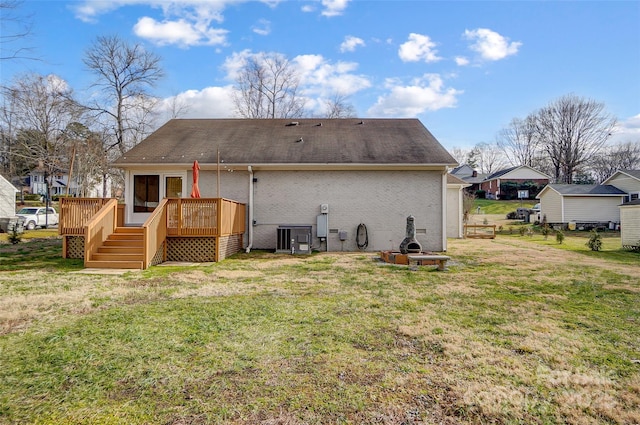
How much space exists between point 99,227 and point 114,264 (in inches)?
51.7

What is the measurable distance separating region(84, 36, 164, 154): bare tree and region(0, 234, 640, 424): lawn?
854 inches

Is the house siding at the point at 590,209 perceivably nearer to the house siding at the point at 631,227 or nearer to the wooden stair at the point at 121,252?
the house siding at the point at 631,227

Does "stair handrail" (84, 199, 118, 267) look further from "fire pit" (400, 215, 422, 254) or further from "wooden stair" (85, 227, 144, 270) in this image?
"fire pit" (400, 215, 422, 254)

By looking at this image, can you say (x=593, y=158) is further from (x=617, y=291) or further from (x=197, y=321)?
(x=197, y=321)

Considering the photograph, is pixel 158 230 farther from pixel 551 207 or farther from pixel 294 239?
pixel 551 207

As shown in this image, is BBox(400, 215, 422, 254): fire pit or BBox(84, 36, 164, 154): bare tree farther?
BBox(84, 36, 164, 154): bare tree

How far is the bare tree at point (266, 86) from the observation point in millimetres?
29812

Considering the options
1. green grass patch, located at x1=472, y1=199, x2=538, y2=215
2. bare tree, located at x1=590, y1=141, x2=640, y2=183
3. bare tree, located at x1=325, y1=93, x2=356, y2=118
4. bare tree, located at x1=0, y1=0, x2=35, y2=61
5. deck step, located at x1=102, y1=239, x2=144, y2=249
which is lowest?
deck step, located at x1=102, y1=239, x2=144, y2=249

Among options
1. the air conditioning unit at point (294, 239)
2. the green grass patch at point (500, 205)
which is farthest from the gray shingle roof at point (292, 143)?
the green grass patch at point (500, 205)

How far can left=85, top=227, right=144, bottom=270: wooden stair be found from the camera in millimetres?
8703

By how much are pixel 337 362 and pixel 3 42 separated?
44.2 feet

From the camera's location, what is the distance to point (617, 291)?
21.2ft

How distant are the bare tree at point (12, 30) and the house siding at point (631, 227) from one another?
2267 centimetres

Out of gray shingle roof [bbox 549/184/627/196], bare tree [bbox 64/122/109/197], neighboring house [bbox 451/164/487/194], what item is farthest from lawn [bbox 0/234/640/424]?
neighboring house [bbox 451/164/487/194]
